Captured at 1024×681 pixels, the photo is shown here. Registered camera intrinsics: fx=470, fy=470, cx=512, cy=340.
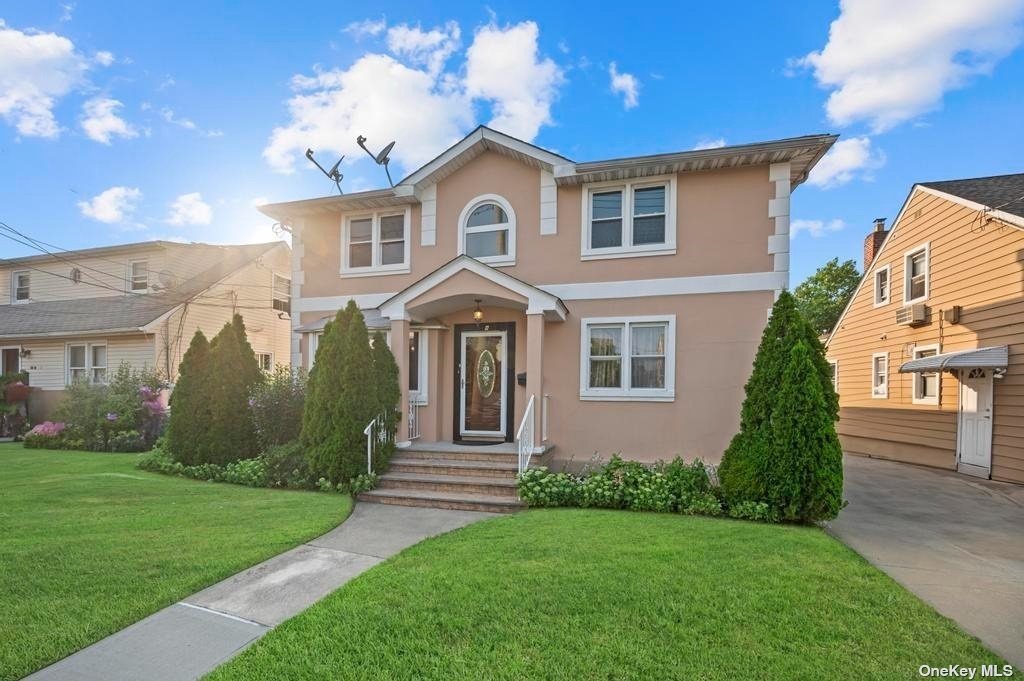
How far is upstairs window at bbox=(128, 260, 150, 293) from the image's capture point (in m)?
15.9

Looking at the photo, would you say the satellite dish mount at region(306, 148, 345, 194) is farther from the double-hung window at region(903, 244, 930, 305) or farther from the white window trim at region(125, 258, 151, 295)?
the double-hung window at region(903, 244, 930, 305)

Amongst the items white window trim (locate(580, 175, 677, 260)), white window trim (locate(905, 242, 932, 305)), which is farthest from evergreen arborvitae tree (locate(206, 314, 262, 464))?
white window trim (locate(905, 242, 932, 305))

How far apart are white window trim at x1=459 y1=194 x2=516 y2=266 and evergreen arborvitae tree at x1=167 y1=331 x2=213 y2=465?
5.20 m

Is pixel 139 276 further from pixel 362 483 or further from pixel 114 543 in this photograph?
pixel 114 543

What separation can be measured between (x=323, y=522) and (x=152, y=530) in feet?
5.52

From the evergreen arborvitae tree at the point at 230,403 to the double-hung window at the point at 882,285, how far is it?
15770 mm

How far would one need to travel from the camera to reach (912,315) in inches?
451

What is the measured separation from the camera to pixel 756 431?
5891 millimetres

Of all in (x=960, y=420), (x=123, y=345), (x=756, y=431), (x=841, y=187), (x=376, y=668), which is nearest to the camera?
(x=376, y=668)

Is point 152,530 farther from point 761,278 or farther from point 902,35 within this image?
point 902,35

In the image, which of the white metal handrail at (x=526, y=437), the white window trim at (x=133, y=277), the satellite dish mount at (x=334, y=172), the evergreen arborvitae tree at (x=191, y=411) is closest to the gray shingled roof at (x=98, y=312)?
the white window trim at (x=133, y=277)

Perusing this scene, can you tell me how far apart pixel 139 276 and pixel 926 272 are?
23.2 m

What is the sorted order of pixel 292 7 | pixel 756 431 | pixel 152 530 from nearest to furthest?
pixel 152 530
pixel 756 431
pixel 292 7

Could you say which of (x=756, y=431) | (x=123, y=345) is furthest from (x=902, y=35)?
(x=123, y=345)
